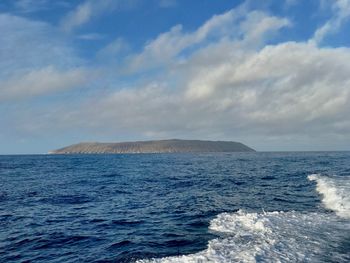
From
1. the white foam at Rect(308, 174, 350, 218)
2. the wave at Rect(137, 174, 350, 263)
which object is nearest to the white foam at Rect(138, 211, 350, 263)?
the wave at Rect(137, 174, 350, 263)

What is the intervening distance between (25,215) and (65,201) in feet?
20.7

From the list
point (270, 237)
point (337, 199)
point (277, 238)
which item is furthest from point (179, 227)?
point (337, 199)

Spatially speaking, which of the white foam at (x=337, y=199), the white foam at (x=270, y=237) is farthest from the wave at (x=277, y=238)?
the white foam at (x=337, y=199)

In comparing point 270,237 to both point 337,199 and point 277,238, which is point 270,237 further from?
point 337,199

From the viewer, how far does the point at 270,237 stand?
1773 centimetres

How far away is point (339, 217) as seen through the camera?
23000mm

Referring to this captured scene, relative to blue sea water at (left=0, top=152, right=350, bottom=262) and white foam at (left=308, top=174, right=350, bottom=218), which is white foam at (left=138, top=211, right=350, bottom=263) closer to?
blue sea water at (left=0, top=152, right=350, bottom=262)

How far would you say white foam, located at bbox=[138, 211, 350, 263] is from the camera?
14812 millimetres

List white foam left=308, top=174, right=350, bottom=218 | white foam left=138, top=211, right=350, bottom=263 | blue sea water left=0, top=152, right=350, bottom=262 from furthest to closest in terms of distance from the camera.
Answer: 1. white foam left=308, top=174, right=350, bottom=218
2. blue sea water left=0, top=152, right=350, bottom=262
3. white foam left=138, top=211, right=350, bottom=263

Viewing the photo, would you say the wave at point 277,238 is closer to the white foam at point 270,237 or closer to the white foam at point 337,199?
the white foam at point 270,237

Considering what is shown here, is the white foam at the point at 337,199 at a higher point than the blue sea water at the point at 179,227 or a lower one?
higher

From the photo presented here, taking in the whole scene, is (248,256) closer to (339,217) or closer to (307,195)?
(339,217)

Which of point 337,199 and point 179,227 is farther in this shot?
point 337,199

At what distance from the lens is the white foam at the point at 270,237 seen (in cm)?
1481
